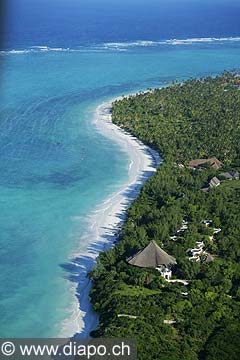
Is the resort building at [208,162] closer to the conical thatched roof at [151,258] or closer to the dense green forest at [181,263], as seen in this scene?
the dense green forest at [181,263]

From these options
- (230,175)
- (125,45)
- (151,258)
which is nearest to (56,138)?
(230,175)

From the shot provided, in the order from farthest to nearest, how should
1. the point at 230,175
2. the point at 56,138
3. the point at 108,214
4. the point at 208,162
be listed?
the point at 56,138 < the point at 208,162 < the point at 230,175 < the point at 108,214

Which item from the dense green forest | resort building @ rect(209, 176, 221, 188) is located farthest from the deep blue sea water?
resort building @ rect(209, 176, 221, 188)

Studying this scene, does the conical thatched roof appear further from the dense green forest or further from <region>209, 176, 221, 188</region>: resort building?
<region>209, 176, 221, 188</region>: resort building

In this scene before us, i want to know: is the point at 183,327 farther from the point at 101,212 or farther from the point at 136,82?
the point at 136,82

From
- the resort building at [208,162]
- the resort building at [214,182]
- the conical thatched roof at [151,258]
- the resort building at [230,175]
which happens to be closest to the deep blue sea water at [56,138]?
the conical thatched roof at [151,258]

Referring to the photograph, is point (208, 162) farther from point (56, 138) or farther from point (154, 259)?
point (154, 259)

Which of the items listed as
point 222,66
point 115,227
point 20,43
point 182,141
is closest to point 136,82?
point 222,66
